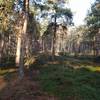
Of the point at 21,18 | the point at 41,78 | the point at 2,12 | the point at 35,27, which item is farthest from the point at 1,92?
the point at 35,27

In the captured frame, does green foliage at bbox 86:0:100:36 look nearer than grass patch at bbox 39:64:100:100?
No

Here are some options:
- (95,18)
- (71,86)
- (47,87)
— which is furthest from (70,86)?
(95,18)

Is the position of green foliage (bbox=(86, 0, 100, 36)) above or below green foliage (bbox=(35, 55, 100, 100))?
above

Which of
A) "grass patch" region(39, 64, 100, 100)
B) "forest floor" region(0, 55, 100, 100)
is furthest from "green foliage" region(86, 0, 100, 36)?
"grass patch" region(39, 64, 100, 100)

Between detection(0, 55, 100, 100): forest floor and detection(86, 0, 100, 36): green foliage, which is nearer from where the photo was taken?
detection(0, 55, 100, 100): forest floor

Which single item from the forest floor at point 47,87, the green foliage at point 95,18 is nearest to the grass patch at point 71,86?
the forest floor at point 47,87

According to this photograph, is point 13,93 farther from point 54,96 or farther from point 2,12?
point 2,12

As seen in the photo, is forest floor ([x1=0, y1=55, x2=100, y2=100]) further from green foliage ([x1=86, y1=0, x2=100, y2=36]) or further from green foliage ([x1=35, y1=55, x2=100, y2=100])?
green foliage ([x1=86, y1=0, x2=100, y2=36])

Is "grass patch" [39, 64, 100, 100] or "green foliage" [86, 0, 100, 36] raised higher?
"green foliage" [86, 0, 100, 36]

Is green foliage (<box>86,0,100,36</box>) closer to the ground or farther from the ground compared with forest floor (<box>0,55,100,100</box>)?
farther from the ground

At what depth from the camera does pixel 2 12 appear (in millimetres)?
25344

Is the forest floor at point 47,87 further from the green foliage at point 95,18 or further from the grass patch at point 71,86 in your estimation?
the green foliage at point 95,18

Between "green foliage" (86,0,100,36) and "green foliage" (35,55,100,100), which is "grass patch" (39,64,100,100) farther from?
"green foliage" (86,0,100,36)

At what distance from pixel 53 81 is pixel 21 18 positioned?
8.27m
